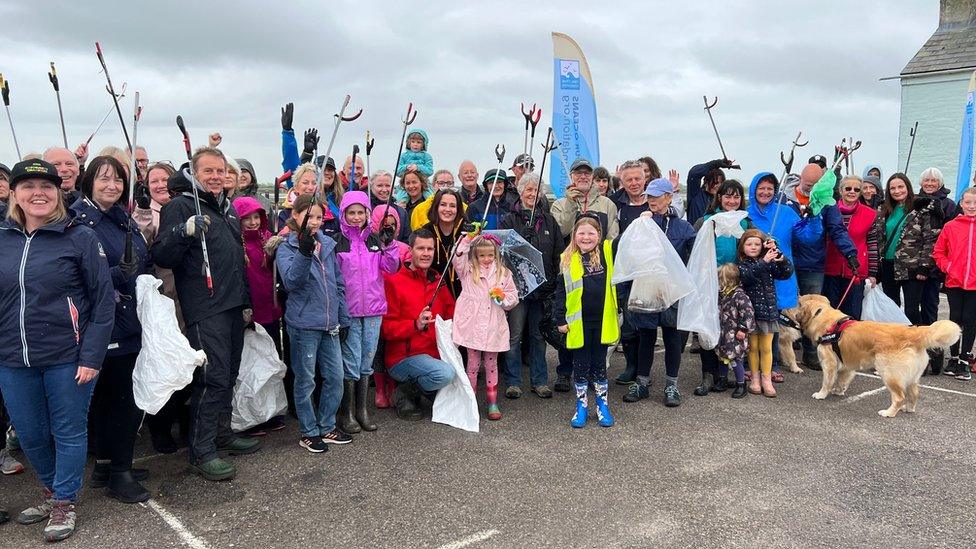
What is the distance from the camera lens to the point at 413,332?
532 cm

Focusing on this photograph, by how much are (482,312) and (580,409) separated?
1116 mm

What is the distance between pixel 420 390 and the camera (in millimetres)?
5352

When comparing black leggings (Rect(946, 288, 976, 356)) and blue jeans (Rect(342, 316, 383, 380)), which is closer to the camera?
blue jeans (Rect(342, 316, 383, 380))

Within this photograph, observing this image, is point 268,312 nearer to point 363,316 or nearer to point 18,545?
point 363,316

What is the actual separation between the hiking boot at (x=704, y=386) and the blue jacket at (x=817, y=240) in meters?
1.65

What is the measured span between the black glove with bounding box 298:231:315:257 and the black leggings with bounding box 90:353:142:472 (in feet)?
3.78

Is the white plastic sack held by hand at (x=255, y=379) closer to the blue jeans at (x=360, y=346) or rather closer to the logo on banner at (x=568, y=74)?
the blue jeans at (x=360, y=346)

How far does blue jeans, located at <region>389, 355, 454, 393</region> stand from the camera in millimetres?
5133

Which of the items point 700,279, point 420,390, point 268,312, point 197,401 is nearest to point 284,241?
point 268,312

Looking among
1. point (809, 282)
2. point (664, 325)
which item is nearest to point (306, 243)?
point (664, 325)

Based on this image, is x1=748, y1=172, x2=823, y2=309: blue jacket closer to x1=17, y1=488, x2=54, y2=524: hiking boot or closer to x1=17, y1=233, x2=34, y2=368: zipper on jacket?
x1=17, y1=233, x2=34, y2=368: zipper on jacket

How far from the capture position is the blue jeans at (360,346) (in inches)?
190

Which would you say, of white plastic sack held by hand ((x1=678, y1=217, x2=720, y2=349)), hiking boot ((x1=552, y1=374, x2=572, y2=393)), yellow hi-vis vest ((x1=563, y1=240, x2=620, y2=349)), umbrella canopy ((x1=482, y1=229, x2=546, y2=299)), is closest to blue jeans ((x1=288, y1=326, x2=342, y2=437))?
umbrella canopy ((x1=482, y1=229, x2=546, y2=299))

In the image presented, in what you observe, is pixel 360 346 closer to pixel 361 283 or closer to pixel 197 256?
pixel 361 283
